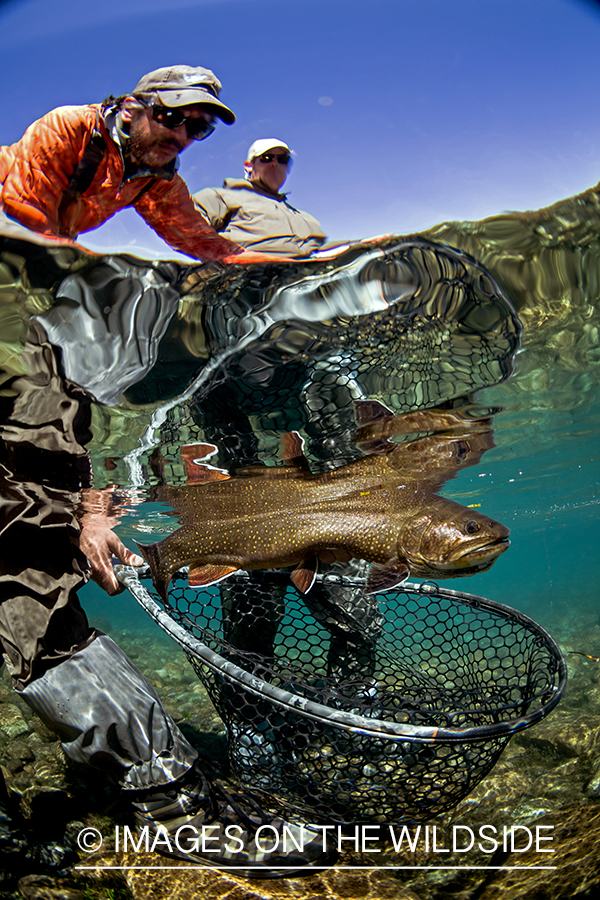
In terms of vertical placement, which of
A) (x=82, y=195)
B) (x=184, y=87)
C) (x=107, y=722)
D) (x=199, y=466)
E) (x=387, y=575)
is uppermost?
(x=184, y=87)

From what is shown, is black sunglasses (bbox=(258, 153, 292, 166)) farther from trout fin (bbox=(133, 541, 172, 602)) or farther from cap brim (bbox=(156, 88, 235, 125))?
trout fin (bbox=(133, 541, 172, 602))

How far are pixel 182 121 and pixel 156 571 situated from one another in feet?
12.2

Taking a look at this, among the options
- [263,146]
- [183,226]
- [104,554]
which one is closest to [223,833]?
[104,554]

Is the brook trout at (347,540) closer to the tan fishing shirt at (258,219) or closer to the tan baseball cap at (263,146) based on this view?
the tan fishing shirt at (258,219)

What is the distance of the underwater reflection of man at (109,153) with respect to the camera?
2.81m

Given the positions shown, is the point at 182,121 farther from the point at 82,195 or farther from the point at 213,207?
the point at 82,195

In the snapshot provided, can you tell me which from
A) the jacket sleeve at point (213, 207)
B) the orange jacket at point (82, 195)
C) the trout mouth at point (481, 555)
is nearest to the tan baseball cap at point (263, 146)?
the jacket sleeve at point (213, 207)

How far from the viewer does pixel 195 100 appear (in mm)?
2734

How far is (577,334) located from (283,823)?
704cm

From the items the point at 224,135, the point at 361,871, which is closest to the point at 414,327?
the point at 224,135

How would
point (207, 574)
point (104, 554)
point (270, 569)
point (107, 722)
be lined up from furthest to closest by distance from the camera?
1. point (104, 554)
2. point (270, 569)
3. point (207, 574)
4. point (107, 722)

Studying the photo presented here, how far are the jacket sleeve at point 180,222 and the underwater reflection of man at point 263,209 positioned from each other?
0.07 meters

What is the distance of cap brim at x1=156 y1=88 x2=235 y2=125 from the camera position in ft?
8.96

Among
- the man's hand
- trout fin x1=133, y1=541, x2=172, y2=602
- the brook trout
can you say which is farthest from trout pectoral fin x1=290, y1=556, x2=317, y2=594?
the man's hand
